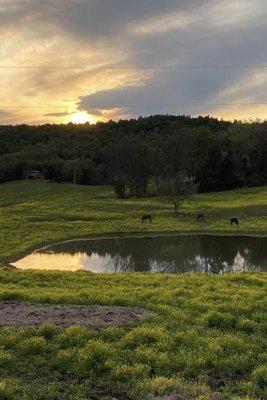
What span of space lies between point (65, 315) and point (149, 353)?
409 centimetres

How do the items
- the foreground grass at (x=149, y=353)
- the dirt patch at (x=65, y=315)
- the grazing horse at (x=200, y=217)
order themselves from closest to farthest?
the foreground grass at (x=149, y=353)
the dirt patch at (x=65, y=315)
the grazing horse at (x=200, y=217)

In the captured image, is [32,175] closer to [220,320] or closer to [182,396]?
[220,320]

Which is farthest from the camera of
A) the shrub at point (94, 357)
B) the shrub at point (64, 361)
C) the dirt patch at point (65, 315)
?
the dirt patch at point (65, 315)

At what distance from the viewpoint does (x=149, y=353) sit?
11148 mm

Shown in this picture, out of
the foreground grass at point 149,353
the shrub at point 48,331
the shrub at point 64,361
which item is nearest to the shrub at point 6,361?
the foreground grass at point 149,353

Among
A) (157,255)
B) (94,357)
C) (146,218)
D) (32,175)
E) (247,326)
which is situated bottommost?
(157,255)

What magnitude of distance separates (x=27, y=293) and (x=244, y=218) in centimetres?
4668

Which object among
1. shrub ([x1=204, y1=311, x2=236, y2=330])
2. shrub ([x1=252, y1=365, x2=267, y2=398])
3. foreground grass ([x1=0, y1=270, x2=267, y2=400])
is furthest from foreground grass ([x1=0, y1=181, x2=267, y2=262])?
shrub ([x1=252, y1=365, x2=267, y2=398])

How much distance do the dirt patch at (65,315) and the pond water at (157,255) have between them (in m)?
17.1

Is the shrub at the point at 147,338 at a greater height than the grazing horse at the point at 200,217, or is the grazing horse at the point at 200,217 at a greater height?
the shrub at the point at 147,338

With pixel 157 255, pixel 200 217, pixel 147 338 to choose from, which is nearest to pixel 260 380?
pixel 147 338

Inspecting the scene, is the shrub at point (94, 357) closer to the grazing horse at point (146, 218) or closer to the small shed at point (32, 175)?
the grazing horse at point (146, 218)

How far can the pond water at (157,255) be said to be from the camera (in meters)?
34.1

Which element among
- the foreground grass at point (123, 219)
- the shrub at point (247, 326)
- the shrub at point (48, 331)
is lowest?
the foreground grass at point (123, 219)
